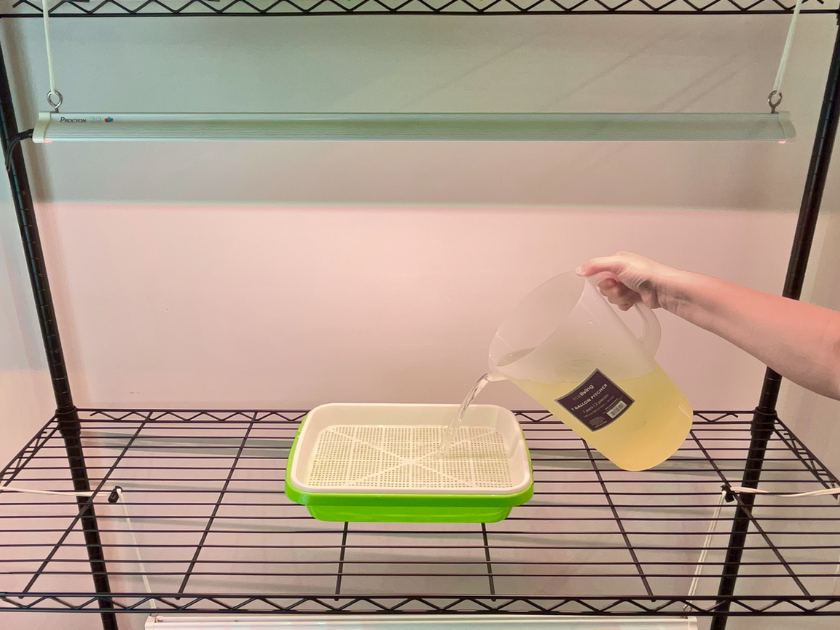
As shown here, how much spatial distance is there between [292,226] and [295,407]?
0.39 m

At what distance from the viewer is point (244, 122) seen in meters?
0.89

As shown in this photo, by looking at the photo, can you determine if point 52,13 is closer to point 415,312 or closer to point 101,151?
point 101,151

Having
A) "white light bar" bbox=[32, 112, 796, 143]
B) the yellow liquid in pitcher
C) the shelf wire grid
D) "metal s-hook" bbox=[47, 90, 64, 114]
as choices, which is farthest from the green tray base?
"metal s-hook" bbox=[47, 90, 64, 114]

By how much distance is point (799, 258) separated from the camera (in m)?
1.05

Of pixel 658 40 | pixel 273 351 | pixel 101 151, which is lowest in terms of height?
pixel 273 351

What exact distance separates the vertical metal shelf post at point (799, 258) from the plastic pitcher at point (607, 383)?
19cm

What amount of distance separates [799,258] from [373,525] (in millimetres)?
1009

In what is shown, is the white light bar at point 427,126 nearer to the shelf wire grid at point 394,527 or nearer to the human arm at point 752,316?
the human arm at point 752,316

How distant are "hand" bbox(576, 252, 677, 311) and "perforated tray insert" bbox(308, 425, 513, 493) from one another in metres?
0.35

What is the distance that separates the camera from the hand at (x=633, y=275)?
2.87 ft

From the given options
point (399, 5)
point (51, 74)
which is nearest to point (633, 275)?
point (399, 5)

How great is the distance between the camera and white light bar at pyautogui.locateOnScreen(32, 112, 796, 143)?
882 mm

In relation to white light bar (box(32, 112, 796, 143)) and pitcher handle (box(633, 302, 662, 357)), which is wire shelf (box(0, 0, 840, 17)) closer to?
white light bar (box(32, 112, 796, 143))

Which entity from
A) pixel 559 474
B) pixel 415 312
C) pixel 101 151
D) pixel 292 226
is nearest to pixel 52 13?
pixel 101 151
